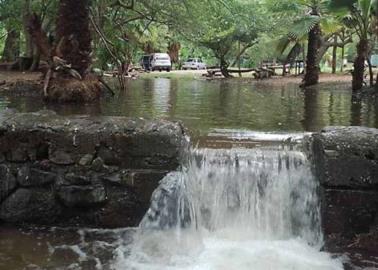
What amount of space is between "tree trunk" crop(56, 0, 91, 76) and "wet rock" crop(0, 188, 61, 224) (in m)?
7.07

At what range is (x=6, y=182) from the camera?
6613mm

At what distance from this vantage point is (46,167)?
21.7ft

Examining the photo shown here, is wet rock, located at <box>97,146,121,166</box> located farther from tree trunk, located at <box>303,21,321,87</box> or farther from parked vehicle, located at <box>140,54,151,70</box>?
parked vehicle, located at <box>140,54,151,70</box>

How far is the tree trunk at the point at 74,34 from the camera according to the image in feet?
42.1

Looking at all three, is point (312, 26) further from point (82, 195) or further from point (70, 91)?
point (82, 195)

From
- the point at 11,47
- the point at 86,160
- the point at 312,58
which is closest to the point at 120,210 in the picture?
the point at 86,160

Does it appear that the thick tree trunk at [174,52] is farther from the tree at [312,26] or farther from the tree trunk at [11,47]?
the tree at [312,26]

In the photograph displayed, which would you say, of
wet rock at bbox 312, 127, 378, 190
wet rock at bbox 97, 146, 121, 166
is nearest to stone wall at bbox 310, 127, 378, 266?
wet rock at bbox 312, 127, 378, 190

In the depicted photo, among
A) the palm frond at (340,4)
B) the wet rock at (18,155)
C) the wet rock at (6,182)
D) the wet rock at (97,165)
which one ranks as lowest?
the wet rock at (6,182)

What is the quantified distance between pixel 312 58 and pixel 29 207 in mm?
17948

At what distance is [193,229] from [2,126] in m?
2.69

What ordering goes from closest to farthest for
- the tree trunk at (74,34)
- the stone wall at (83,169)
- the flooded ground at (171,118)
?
the flooded ground at (171,118) → the stone wall at (83,169) → the tree trunk at (74,34)

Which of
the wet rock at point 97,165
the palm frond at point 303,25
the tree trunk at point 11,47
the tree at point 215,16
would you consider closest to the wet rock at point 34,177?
the wet rock at point 97,165

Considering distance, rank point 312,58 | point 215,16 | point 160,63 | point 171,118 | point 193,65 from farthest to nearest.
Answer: point 193,65, point 160,63, point 312,58, point 215,16, point 171,118
